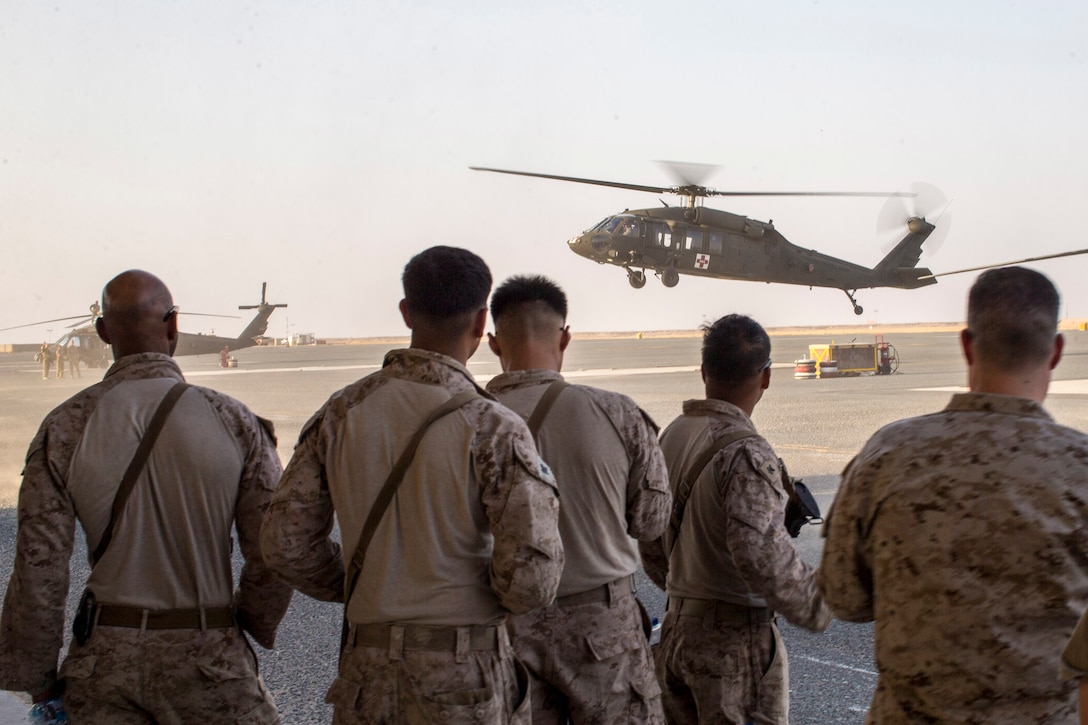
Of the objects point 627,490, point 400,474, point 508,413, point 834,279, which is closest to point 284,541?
point 400,474

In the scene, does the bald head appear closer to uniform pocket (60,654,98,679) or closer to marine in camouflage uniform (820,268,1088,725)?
uniform pocket (60,654,98,679)

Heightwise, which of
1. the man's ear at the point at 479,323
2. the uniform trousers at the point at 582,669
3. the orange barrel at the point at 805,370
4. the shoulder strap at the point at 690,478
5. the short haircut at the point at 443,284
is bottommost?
the orange barrel at the point at 805,370

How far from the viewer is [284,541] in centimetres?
254

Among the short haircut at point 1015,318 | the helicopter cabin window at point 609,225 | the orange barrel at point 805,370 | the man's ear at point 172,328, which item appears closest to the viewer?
the short haircut at point 1015,318

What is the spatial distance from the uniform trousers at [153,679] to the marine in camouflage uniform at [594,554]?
0.77 metres

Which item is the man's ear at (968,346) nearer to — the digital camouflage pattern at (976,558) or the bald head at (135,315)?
the digital camouflage pattern at (976,558)

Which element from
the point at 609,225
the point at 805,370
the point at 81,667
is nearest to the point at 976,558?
the point at 81,667

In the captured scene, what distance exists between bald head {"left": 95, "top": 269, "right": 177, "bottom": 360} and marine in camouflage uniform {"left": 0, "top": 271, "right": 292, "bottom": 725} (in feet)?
0.44

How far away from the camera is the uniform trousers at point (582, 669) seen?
2.90 meters

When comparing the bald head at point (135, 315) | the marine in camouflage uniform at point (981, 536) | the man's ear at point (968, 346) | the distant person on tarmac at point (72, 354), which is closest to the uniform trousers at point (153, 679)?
the bald head at point (135, 315)

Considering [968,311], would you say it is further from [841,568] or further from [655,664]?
[655,664]

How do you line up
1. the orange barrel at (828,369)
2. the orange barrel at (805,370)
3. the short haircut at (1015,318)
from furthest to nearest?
the orange barrel at (805,370)
the orange barrel at (828,369)
the short haircut at (1015,318)

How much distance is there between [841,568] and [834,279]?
22.8 meters

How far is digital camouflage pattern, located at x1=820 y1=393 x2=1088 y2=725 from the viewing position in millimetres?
2047
